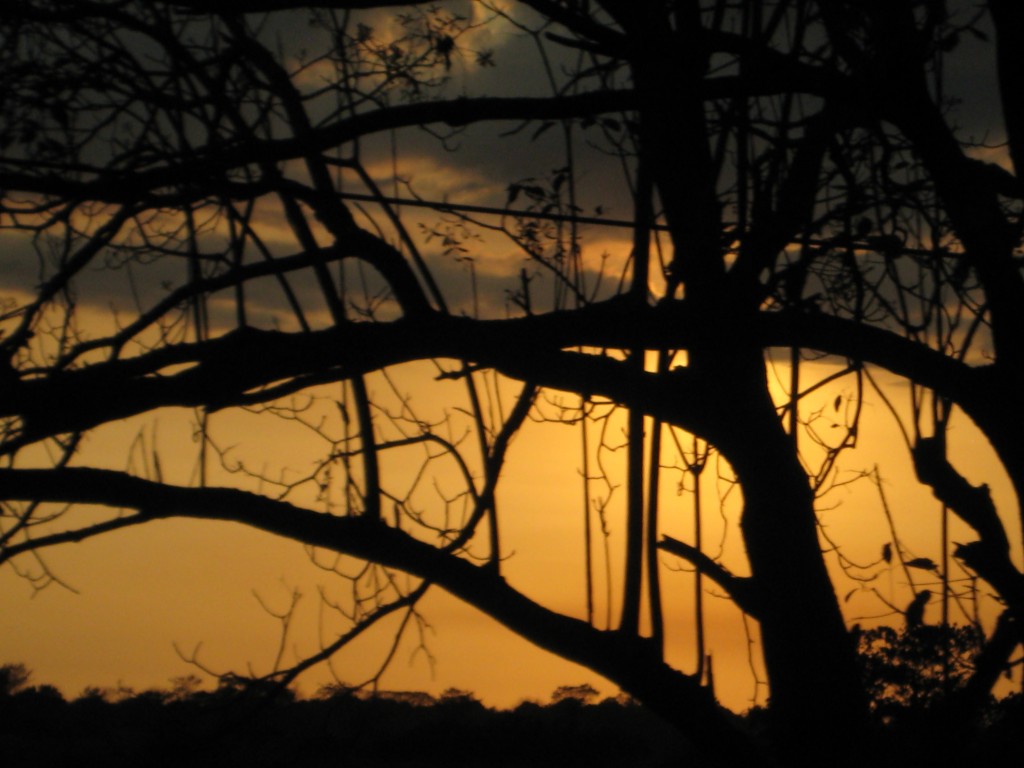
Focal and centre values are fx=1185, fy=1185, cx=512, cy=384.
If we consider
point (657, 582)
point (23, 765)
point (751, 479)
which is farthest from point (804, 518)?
point (23, 765)

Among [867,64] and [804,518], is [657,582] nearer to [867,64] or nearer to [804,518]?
[804,518]

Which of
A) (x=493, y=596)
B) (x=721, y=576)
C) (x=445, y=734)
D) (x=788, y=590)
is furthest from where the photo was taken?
(x=445, y=734)

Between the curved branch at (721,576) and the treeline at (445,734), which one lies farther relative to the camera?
the treeline at (445,734)

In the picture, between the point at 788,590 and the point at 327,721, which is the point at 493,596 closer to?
the point at 327,721

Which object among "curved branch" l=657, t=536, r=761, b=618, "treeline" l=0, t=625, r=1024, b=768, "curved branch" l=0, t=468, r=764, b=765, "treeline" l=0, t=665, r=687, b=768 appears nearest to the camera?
"treeline" l=0, t=625, r=1024, b=768

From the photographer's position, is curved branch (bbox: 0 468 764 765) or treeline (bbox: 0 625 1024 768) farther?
curved branch (bbox: 0 468 764 765)

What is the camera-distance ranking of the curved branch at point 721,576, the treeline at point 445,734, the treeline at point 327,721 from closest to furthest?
the treeline at point 327,721 → the curved branch at point 721,576 → the treeline at point 445,734

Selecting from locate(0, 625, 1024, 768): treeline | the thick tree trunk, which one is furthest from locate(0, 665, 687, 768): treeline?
the thick tree trunk

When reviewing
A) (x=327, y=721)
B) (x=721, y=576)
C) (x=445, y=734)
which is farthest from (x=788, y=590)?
(x=445, y=734)

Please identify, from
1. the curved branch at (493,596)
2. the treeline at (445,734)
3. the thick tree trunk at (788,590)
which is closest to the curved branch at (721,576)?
the thick tree trunk at (788,590)

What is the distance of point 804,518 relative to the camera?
544 cm

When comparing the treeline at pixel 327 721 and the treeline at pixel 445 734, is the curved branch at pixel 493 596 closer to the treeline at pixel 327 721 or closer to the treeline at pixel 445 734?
the treeline at pixel 327 721

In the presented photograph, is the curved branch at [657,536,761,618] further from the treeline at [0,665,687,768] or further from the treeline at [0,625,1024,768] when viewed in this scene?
the treeline at [0,665,687,768]

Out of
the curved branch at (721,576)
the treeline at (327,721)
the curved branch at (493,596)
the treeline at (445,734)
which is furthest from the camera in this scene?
the treeline at (445,734)
